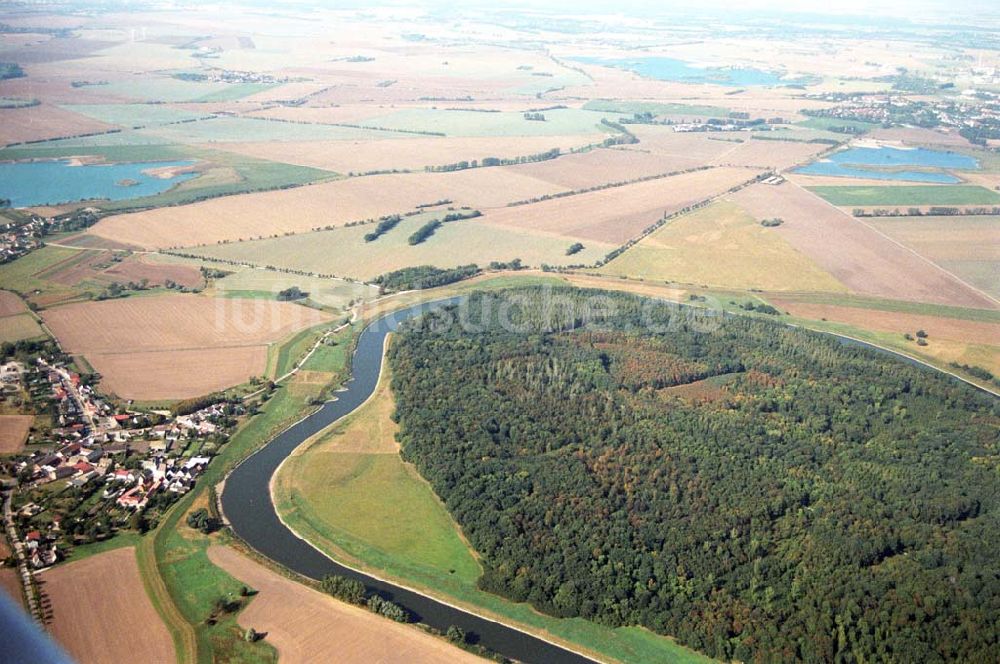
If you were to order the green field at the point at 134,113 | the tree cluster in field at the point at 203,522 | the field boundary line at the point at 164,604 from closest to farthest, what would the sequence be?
the field boundary line at the point at 164,604
the tree cluster in field at the point at 203,522
the green field at the point at 134,113

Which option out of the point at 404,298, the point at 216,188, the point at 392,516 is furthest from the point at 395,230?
the point at 392,516

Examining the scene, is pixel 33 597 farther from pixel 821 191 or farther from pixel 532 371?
pixel 821 191

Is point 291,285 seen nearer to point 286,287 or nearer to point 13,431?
point 286,287

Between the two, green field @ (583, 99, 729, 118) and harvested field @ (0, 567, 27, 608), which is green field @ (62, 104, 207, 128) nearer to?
green field @ (583, 99, 729, 118)

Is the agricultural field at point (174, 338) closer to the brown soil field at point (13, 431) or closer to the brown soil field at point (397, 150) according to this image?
the brown soil field at point (13, 431)

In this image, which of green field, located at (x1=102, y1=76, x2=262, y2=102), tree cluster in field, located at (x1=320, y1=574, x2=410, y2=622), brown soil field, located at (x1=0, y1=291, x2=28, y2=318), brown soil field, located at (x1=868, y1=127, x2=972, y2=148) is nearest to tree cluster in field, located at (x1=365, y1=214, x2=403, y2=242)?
brown soil field, located at (x1=0, y1=291, x2=28, y2=318)

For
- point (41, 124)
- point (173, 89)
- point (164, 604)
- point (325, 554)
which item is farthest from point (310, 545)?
point (173, 89)

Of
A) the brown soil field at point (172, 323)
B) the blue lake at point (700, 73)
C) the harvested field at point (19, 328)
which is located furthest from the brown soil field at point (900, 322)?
the blue lake at point (700, 73)
